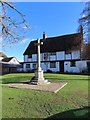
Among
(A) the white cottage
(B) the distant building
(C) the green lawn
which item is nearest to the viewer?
(C) the green lawn

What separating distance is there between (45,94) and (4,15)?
18.0 feet

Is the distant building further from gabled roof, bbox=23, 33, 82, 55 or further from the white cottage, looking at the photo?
gabled roof, bbox=23, 33, 82, 55

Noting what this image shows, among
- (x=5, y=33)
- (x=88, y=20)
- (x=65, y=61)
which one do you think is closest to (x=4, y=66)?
(x=65, y=61)

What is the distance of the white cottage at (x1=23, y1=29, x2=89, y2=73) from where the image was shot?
45.7m

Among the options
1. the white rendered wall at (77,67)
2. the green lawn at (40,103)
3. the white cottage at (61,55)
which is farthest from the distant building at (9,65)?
the green lawn at (40,103)

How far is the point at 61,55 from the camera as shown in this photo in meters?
48.6

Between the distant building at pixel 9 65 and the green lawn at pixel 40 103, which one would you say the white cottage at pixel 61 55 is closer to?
the distant building at pixel 9 65

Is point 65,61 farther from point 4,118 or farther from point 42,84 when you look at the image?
point 4,118

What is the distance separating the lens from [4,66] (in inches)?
2397

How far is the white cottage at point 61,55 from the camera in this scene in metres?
45.7

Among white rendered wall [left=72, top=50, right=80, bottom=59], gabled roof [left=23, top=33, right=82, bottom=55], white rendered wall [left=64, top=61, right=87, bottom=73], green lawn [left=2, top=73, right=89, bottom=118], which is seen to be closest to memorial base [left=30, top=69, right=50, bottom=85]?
green lawn [left=2, top=73, right=89, bottom=118]

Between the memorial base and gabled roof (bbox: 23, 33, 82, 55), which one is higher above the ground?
gabled roof (bbox: 23, 33, 82, 55)

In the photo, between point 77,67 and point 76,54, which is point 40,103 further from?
point 76,54

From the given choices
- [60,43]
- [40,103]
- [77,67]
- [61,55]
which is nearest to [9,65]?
[60,43]
